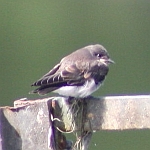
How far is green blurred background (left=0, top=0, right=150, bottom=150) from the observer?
927cm

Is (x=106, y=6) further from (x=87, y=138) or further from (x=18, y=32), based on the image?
(x=87, y=138)

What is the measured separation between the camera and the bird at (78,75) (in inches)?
174

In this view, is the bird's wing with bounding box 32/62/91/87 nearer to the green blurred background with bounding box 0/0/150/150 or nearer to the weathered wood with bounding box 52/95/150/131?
the weathered wood with bounding box 52/95/150/131

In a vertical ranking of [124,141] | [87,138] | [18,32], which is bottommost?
[124,141]

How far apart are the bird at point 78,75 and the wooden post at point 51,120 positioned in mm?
645

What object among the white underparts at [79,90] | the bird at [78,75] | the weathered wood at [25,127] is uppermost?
the bird at [78,75]

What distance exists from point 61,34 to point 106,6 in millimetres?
650

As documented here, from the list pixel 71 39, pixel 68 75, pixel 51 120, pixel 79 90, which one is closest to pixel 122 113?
pixel 51 120

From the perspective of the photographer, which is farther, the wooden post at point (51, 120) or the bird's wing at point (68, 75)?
the bird's wing at point (68, 75)

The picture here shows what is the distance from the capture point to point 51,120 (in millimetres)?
3574

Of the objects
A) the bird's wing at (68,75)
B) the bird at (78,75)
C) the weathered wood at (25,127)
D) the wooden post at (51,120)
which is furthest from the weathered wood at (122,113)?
the bird's wing at (68,75)

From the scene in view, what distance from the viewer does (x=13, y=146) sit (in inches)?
139

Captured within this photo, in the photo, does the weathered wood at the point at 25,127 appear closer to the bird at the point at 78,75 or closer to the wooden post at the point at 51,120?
the wooden post at the point at 51,120

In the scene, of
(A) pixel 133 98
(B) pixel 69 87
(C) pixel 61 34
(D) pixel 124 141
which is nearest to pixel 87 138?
(A) pixel 133 98
